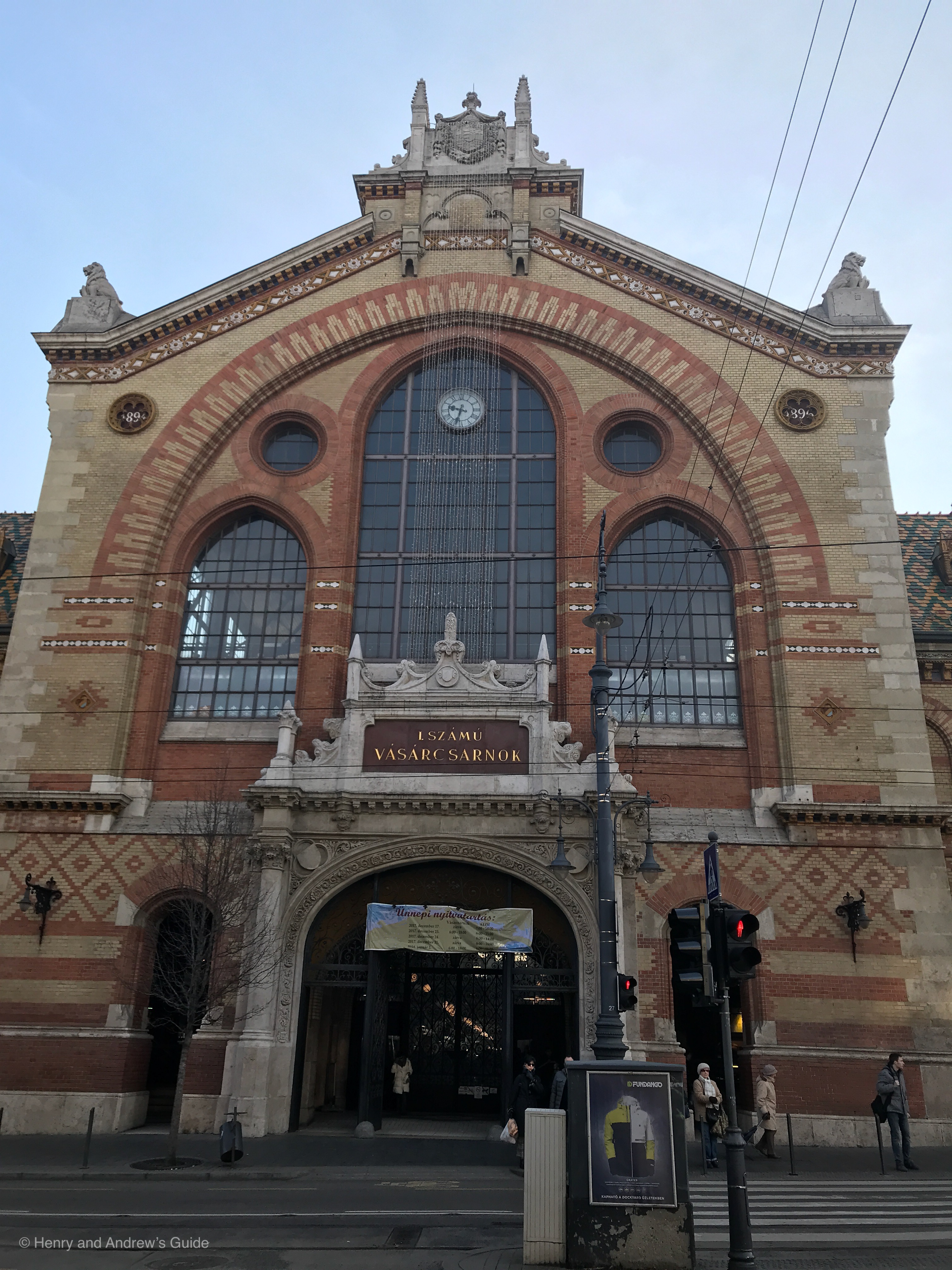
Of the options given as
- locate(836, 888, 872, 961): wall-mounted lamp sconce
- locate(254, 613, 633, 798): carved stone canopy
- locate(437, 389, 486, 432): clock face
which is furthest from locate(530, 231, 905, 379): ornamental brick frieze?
locate(836, 888, 872, 961): wall-mounted lamp sconce

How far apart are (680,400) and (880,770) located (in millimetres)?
9835

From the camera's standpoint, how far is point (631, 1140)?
1003 centimetres

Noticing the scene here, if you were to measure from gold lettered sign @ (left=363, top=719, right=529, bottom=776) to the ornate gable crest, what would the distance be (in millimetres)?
16160

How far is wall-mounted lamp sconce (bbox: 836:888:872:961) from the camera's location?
20.1 metres

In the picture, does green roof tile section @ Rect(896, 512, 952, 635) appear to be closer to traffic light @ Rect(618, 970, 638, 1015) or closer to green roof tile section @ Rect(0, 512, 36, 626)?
traffic light @ Rect(618, 970, 638, 1015)

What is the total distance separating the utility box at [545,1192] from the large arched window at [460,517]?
14162mm

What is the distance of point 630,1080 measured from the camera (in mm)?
10297

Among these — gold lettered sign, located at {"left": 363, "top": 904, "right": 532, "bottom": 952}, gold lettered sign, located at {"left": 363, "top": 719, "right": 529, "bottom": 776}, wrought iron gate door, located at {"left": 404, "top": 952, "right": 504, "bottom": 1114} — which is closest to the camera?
gold lettered sign, located at {"left": 363, "top": 904, "right": 532, "bottom": 952}

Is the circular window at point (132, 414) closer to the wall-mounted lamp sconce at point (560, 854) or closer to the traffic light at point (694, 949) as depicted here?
the wall-mounted lamp sconce at point (560, 854)

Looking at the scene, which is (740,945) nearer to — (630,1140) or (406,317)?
(630,1140)

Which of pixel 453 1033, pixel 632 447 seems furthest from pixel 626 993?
pixel 632 447

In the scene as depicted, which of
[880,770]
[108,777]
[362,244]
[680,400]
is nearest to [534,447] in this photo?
[680,400]

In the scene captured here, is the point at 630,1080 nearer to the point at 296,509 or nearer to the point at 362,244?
the point at 296,509

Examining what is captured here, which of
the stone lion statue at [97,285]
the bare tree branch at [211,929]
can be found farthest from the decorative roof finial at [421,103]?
the bare tree branch at [211,929]
